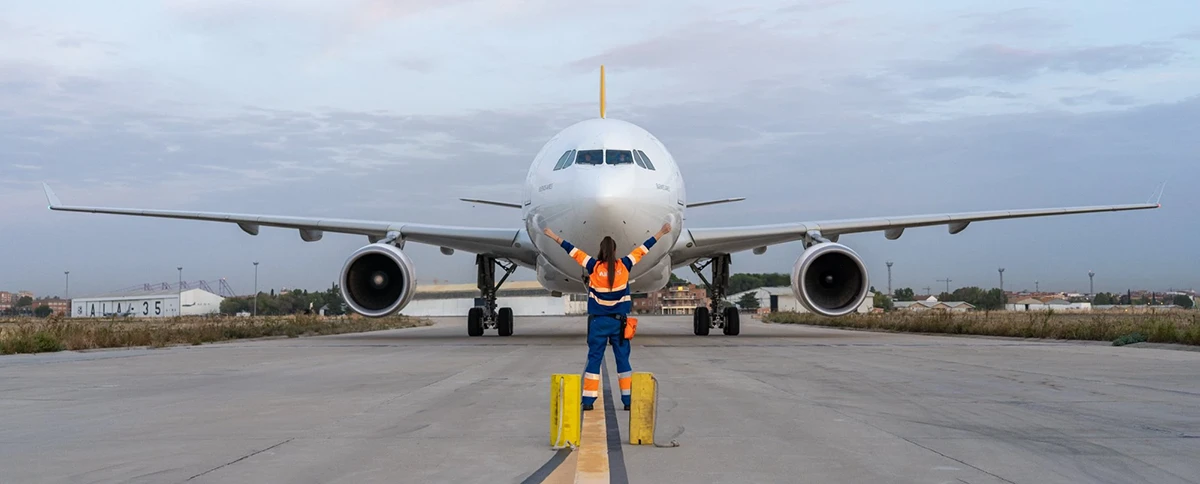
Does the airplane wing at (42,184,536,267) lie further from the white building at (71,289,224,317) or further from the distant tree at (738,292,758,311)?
the distant tree at (738,292,758,311)

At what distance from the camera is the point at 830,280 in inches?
779

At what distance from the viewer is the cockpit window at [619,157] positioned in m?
15.6

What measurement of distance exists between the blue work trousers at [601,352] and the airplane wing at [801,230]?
1246 centimetres

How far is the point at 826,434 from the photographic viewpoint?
20.1 feet

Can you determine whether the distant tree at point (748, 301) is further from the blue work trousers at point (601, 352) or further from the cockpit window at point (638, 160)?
the blue work trousers at point (601, 352)

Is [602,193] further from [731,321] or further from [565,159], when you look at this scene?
[731,321]

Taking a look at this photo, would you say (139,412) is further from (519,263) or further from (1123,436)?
(519,263)

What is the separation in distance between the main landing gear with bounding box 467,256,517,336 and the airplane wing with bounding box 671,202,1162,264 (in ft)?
13.7

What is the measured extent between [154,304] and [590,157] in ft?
234

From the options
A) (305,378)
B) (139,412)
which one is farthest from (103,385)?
(139,412)

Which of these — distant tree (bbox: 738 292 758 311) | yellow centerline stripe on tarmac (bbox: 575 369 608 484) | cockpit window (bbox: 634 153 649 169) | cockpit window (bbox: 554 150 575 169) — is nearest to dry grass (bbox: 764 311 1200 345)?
cockpit window (bbox: 634 153 649 169)

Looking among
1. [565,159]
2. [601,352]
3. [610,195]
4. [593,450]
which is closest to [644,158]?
[565,159]

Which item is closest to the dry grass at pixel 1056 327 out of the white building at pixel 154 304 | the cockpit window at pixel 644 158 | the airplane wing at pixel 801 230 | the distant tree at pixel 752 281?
the airplane wing at pixel 801 230

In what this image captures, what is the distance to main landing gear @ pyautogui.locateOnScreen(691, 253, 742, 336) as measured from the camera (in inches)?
906
